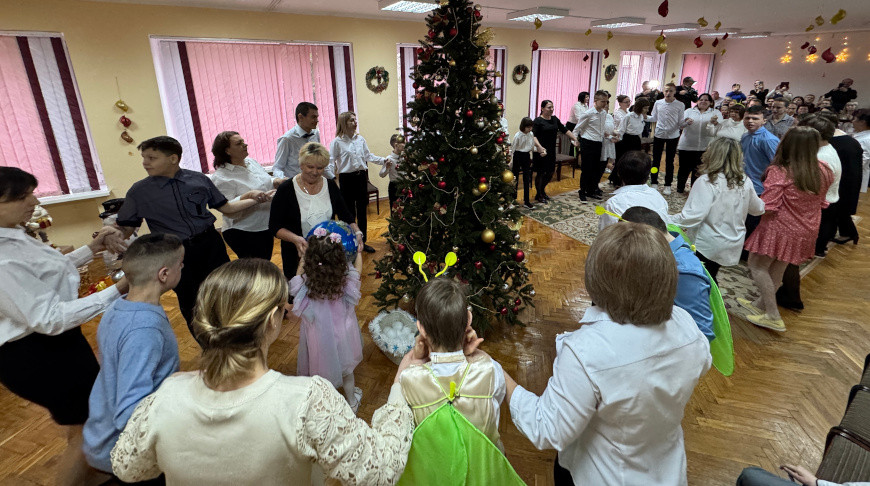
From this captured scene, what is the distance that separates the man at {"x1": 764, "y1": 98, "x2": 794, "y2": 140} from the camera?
582cm

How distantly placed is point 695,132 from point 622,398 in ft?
23.3

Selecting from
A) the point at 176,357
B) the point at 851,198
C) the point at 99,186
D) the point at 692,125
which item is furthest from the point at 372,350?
the point at 692,125

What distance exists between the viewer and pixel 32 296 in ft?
5.49

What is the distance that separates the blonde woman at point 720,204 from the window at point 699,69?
12.8 metres

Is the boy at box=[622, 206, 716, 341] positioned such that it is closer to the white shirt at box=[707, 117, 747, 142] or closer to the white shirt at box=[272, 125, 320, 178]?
the white shirt at box=[272, 125, 320, 178]

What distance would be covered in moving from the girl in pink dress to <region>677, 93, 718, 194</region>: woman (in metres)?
3.46

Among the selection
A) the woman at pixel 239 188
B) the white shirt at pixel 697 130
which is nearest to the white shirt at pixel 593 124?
the white shirt at pixel 697 130

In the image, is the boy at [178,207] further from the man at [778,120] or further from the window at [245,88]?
the man at [778,120]

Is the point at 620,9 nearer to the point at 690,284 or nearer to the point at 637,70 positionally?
the point at 690,284

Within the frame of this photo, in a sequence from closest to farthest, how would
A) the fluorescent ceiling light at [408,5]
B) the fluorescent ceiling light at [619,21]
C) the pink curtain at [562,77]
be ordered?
1. the fluorescent ceiling light at [408,5]
2. the fluorescent ceiling light at [619,21]
3. the pink curtain at [562,77]

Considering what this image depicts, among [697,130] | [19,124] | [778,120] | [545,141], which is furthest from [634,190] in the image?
[19,124]

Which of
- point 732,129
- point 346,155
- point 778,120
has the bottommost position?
point 346,155

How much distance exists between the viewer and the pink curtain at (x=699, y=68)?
13703 mm

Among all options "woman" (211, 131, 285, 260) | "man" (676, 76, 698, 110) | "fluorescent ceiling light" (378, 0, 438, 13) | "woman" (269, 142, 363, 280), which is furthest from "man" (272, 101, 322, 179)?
"man" (676, 76, 698, 110)
